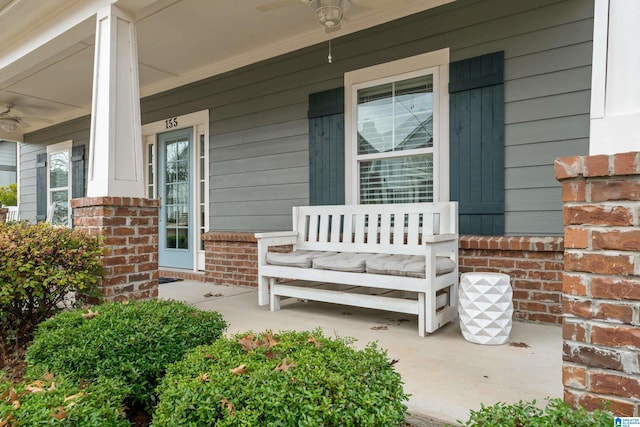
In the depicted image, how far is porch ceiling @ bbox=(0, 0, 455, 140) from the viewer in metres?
3.52

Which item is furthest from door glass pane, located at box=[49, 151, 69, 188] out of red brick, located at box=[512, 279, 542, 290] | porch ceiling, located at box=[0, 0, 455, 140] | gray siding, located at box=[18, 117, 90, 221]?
red brick, located at box=[512, 279, 542, 290]

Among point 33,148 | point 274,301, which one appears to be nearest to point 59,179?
point 33,148

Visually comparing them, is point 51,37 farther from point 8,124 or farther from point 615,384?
point 615,384

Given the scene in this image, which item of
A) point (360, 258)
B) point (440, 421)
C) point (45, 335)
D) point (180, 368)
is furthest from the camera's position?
point (360, 258)

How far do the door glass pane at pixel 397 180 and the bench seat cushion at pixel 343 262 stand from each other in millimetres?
785

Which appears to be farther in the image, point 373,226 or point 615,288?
point 373,226

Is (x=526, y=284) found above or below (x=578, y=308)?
below

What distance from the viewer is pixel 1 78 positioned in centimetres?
469

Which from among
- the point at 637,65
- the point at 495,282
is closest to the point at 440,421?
the point at 495,282

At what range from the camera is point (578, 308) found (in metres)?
1.31

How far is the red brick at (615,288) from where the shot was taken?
1227 mm

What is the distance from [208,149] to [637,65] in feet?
15.3

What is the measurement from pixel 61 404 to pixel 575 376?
5.51 feet

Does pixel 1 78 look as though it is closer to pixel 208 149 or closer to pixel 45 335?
pixel 208 149
